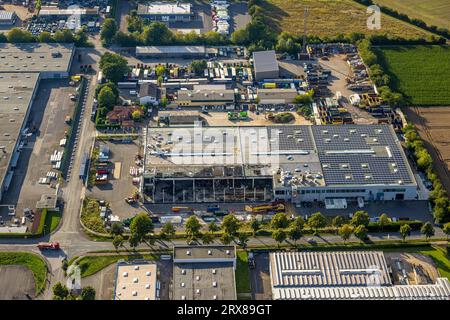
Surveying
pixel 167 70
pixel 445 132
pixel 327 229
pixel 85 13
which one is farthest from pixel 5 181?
pixel 445 132

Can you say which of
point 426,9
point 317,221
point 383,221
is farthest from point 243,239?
point 426,9

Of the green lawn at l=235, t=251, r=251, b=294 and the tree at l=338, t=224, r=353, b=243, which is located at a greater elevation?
the tree at l=338, t=224, r=353, b=243

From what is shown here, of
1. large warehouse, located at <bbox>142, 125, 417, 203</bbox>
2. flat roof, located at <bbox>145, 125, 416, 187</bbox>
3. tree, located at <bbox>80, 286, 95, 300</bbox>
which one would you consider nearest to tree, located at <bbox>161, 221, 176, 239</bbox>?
large warehouse, located at <bbox>142, 125, 417, 203</bbox>

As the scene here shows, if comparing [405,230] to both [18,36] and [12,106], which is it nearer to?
[12,106]

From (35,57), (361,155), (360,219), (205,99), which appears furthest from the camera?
(35,57)

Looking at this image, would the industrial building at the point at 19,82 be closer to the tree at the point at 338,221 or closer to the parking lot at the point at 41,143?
the parking lot at the point at 41,143

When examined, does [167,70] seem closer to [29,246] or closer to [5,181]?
[5,181]

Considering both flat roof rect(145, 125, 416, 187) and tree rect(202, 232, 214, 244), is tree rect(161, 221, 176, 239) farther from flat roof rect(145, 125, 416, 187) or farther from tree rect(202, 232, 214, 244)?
flat roof rect(145, 125, 416, 187)
